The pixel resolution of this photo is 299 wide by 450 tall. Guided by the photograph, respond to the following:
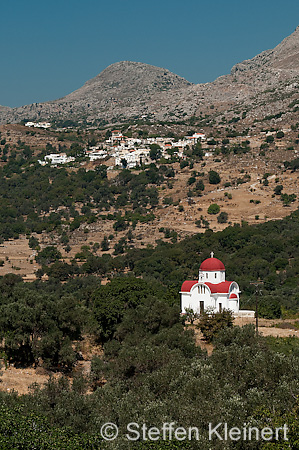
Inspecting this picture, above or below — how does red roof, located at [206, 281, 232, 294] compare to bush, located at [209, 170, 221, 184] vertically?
below

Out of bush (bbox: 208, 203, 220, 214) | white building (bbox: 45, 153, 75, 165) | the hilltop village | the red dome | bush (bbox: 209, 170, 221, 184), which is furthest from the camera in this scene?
white building (bbox: 45, 153, 75, 165)

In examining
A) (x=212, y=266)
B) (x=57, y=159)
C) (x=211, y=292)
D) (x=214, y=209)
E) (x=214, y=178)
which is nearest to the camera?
(x=211, y=292)

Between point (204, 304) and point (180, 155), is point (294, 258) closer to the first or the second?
point (204, 304)

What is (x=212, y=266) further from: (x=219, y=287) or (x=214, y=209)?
(x=214, y=209)

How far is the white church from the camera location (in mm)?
45812

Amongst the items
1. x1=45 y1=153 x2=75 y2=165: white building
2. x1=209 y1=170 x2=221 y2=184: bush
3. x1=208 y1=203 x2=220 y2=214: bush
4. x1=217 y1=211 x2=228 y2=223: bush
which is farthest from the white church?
x1=45 y1=153 x2=75 y2=165: white building

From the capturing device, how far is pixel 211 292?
45906 mm

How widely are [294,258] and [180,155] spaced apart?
71.6 meters

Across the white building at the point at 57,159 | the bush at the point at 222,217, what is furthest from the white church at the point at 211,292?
the white building at the point at 57,159

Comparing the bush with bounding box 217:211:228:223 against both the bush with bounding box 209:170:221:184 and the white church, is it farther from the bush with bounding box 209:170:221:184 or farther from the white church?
the white church

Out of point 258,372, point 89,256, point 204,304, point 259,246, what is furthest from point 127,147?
point 258,372

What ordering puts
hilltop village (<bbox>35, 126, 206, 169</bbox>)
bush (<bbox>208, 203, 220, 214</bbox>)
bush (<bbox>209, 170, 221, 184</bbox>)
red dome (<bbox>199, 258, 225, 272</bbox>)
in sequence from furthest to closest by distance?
hilltop village (<bbox>35, 126, 206, 169</bbox>)
bush (<bbox>209, 170, 221, 184</bbox>)
bush (<bbox>208, 203, 220, 214</bbox>)
red dome (<bbox>199, 258, 225, 272</bbox>)

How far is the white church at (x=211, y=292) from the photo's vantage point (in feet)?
150

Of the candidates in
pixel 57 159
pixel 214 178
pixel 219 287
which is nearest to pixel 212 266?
pixel 219 287
